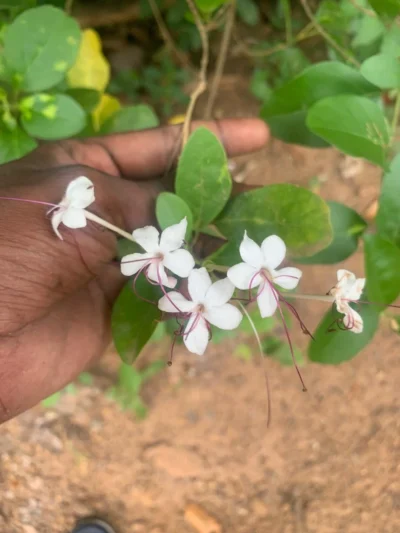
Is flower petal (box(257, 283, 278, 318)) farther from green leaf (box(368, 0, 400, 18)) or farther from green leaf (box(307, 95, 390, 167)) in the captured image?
green leaf (box(368, 0, 400, 18))

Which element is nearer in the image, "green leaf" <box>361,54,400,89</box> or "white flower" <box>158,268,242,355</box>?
"white flower" <box>158,268,242,355</box>

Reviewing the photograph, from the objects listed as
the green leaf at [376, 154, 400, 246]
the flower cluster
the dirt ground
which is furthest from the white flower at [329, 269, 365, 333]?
the dirt ground

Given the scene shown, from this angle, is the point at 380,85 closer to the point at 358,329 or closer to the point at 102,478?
the point at 358,329

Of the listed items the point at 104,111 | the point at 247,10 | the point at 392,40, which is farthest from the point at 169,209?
the point at 247,10

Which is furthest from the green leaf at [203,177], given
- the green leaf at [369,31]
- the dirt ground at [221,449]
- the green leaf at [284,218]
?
the dirt ground at [221,449]

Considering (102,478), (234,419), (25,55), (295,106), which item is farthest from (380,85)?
(102,478)

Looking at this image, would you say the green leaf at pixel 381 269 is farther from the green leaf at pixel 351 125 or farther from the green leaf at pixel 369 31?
the green leaf at pixel 369 31
